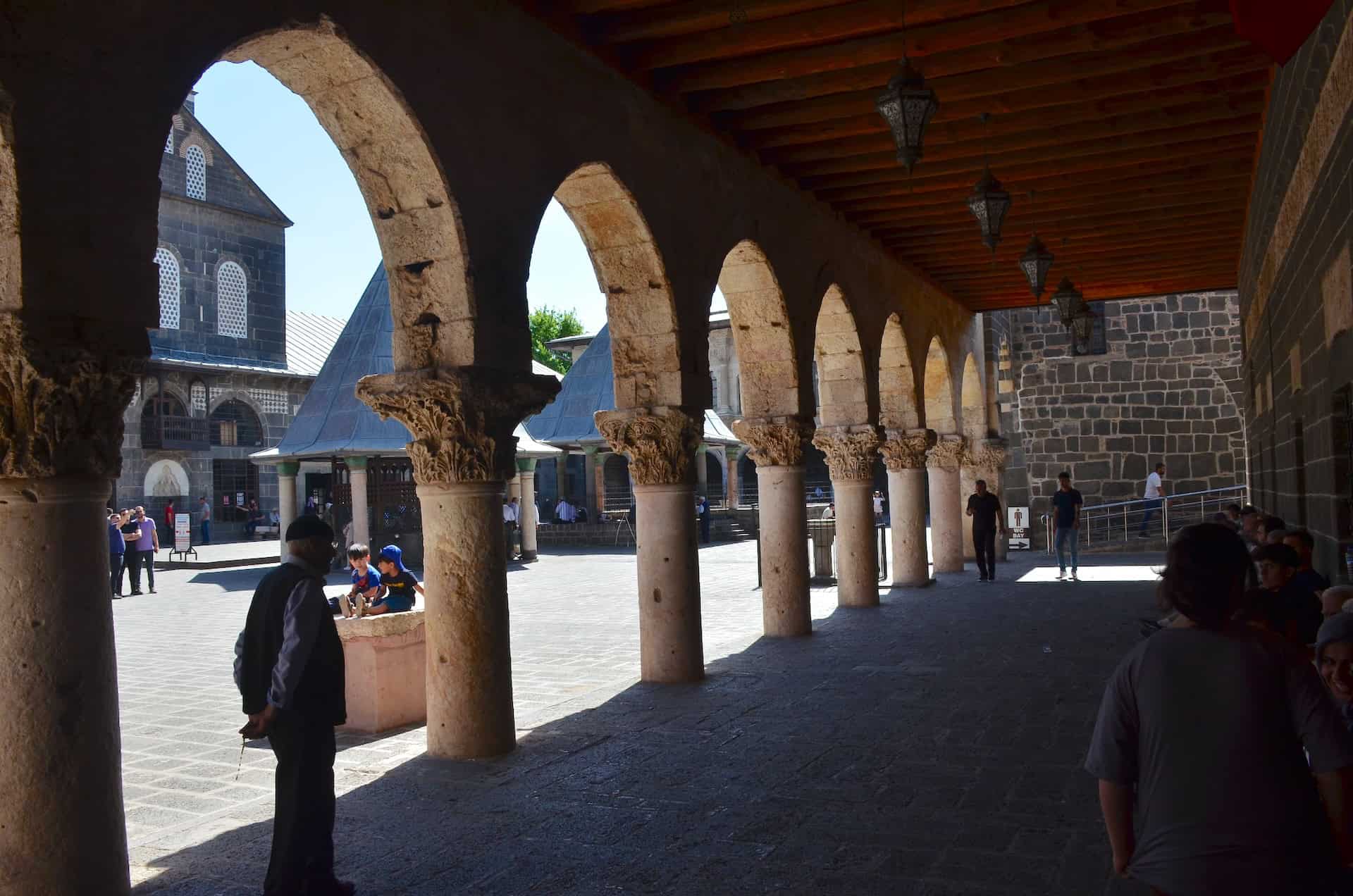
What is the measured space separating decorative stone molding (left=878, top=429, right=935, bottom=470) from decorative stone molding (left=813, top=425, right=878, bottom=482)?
1820 mm

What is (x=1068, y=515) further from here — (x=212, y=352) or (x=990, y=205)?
(x=212, y=352)

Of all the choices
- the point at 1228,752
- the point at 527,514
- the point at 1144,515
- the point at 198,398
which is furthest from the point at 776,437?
the point at 198,398

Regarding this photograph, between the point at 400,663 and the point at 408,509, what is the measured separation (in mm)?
12284

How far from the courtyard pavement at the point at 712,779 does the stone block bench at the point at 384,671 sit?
162 mm

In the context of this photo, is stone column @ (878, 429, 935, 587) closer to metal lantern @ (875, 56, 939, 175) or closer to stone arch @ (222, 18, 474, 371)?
metal lantern @ (875, 56, 939, 175)

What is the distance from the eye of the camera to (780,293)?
29.8ft

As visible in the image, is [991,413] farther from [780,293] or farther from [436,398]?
[436,398]

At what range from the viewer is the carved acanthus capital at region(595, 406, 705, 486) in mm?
7344

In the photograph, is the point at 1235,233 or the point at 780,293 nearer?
the point at 780,293

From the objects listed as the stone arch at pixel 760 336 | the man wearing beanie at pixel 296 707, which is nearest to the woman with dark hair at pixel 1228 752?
the man wearing beanie at pixel 296 707

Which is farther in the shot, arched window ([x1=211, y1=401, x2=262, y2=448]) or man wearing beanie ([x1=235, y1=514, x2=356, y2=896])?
arched window ([x1=211, y1=401, x2=262, y2=448])

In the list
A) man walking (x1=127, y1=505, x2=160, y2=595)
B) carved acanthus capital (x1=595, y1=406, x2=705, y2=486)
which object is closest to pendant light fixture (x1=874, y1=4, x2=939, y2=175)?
carved acanthus capital (x1=595, y1=406, x2=705, y2=486)

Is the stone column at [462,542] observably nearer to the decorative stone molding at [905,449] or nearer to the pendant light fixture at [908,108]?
the pendant light fixture at [908,108]

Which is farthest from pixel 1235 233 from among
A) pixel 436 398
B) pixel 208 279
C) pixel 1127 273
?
pixel 208 279
